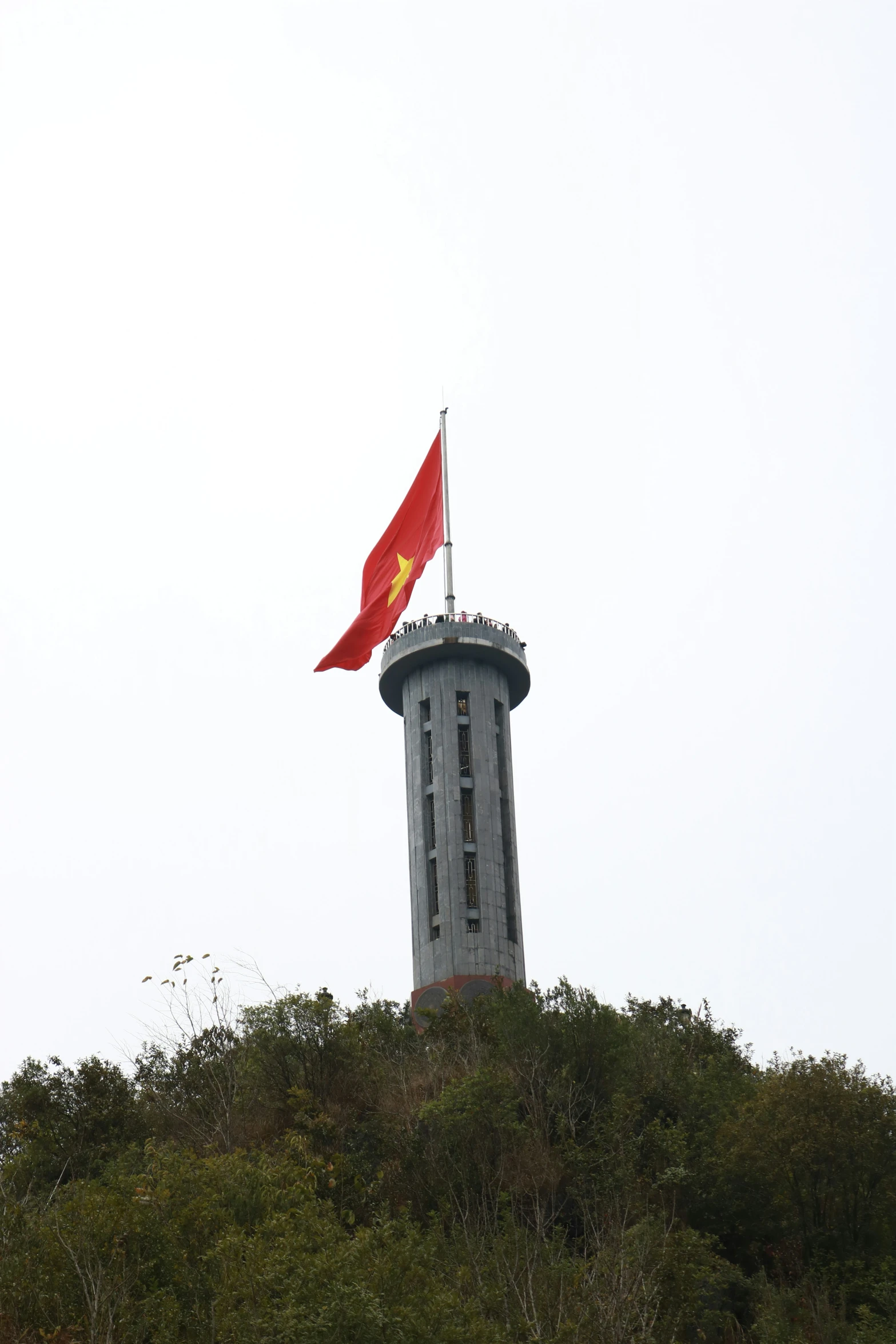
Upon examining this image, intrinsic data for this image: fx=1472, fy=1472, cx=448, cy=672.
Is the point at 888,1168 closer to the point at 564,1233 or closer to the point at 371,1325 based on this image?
the point at 564,1233

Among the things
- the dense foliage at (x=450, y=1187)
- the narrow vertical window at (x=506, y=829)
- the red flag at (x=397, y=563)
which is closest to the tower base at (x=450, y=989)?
the narrow vertical window at (x=506, y=829)

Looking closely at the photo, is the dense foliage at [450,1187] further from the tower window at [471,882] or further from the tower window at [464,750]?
the tower window at [464,750]

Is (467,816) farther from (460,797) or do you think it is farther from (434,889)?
(434,889)

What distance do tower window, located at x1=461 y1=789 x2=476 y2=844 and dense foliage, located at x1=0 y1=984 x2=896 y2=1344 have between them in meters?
17.0

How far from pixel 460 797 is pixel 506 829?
2.95 meters

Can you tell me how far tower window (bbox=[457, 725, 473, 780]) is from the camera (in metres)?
68.2

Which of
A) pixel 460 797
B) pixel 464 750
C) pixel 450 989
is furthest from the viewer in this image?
pixel 464 750

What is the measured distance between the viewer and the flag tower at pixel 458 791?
64.9 metres

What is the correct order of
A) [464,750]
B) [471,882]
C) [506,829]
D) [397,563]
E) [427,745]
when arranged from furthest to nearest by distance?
[427,745], [464,750], [506,829], [471,882], [397,563]

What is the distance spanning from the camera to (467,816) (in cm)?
6775

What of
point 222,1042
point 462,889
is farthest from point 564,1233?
point 462,889

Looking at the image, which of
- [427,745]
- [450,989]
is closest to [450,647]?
[427,745]

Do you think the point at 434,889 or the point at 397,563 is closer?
the point at 397,563

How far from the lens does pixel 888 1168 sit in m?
34.5
